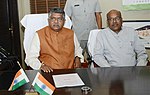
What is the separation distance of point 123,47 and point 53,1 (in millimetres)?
1846

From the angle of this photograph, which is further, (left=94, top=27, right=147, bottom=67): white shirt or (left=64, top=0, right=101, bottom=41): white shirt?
(left=64, top=0, right=101, bottom=41): white shirt

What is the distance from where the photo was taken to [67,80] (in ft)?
5.59

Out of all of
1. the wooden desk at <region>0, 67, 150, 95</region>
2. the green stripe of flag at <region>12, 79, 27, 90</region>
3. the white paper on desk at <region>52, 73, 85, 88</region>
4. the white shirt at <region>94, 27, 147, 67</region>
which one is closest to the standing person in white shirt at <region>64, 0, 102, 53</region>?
the white shirt at <region>94, 27, 147, 67</region>

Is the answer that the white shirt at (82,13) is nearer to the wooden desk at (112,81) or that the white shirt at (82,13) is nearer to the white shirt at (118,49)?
the white shirt at (118,49)

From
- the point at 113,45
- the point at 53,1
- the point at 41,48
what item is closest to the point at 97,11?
the point at 53,1

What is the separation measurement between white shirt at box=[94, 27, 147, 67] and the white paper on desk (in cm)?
77

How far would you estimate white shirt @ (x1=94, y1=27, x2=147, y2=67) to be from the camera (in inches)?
101

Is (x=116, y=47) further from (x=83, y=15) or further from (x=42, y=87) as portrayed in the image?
(x=42, y=87)

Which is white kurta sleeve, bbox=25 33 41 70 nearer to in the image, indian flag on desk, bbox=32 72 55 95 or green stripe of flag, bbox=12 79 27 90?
green stripe of flag, bbox=12 79 27 90

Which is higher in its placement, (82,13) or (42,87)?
(82,13)

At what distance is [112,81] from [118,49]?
95cm

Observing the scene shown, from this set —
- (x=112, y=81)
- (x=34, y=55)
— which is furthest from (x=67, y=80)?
(x=34, y=55)

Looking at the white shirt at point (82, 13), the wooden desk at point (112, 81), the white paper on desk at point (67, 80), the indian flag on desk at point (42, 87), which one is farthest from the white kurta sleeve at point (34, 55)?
the white shirt at point (82, 13)

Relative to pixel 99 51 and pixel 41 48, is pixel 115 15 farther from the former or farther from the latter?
pixel 41 48
